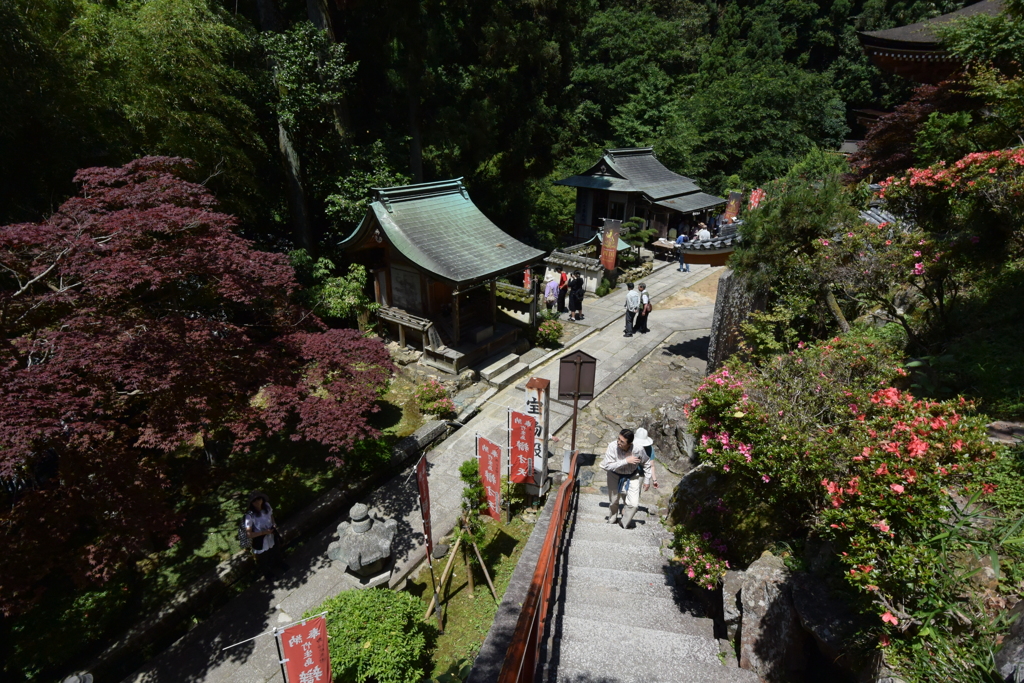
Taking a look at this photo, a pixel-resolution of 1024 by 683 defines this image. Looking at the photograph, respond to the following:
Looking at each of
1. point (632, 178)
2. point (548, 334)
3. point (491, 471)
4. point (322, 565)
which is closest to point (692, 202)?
point (632, 178)

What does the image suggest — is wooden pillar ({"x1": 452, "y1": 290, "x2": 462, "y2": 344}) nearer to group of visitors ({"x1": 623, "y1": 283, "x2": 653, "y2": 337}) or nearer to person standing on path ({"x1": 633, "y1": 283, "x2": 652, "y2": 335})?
group of visitors ({"x1": 623, "y1": 283, "x2": 653, "y2": 337})

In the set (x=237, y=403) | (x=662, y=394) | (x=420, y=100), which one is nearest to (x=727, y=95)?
(x=420, y=100)

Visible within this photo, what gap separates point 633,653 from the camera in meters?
4.32

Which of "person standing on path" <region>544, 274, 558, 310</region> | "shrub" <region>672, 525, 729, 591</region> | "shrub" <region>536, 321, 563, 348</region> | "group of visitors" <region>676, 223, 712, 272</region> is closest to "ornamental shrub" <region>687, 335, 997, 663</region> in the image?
"shrub" <region>672, 525, 729, 591</region>

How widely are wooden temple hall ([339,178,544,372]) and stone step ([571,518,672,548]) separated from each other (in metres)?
6.48

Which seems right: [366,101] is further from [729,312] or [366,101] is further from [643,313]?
[729,312]

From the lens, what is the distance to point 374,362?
862 centimetres

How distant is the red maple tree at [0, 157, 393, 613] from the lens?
17.6 feet

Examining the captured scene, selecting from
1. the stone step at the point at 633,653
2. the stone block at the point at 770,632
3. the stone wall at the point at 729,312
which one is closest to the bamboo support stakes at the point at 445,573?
the stone step at the point at 633,653

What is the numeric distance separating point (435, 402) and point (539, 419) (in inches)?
140

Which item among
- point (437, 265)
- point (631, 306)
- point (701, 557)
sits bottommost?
point (631, 306)

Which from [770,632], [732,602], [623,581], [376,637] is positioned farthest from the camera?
[623,581]

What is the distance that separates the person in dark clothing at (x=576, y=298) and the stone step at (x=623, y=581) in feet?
38.0

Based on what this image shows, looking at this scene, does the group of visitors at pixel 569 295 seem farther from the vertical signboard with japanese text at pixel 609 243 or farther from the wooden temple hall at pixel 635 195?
the wooden temple hall at pixel 635 195
